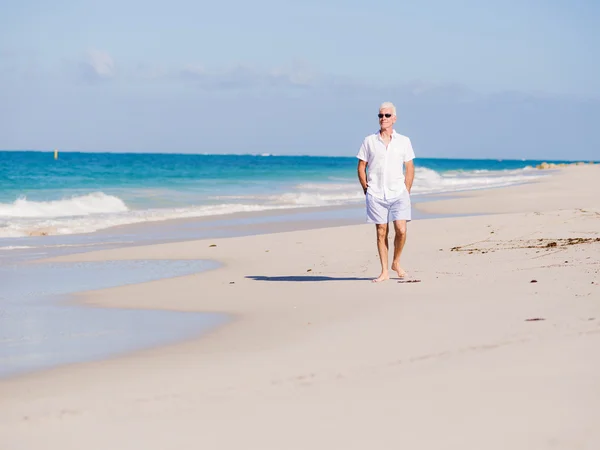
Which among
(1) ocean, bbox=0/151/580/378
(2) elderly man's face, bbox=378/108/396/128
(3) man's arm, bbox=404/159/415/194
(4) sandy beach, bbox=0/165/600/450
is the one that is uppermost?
(2) elderly man's face, bbox=378/108/396/128

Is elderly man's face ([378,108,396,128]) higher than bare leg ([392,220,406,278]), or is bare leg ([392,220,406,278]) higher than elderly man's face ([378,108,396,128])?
elderly man's face ([378,108,396,128])

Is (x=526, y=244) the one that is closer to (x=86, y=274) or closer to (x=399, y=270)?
(x=399, y=270)

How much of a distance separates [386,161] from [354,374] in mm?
3871

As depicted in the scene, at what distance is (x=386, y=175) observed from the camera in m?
8.20

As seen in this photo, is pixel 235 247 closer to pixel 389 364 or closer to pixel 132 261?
pixel 132 261

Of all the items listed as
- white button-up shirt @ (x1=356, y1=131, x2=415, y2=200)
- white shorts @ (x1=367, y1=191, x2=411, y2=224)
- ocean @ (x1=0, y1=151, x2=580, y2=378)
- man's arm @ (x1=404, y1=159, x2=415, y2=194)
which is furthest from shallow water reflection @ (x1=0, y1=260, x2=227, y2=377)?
man's arm @ (x1=404, y1=159, x2=415, y2=194)

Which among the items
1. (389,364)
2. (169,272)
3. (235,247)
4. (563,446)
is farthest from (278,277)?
(563,446)

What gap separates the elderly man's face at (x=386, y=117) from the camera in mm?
8062

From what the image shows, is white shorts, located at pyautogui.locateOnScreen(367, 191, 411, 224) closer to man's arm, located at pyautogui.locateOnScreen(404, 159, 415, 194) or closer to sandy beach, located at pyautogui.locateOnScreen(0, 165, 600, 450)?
man's arm, located at pyautogui.locateOnScreen(404, 159, 415, 194)

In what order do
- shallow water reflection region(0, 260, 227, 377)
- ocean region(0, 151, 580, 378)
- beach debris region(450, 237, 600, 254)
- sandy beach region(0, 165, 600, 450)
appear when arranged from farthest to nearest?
beach debris region(450, 237, 600, 254)
ocean region(0, 151, 580, 378)
shallow water reflection region(0, 260, 227, 377)
sandy beach region(0, 165, 600, 450)

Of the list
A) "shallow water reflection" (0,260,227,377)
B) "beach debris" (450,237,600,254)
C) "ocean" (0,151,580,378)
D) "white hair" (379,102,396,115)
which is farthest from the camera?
"beach debris" (450,237,600,254)

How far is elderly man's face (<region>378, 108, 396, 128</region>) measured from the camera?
26.5 ft

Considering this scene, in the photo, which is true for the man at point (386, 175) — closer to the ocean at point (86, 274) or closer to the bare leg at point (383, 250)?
the bare leg at point (383, 250)

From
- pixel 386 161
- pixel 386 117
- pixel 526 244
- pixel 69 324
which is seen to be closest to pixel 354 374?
pixel 69 324
